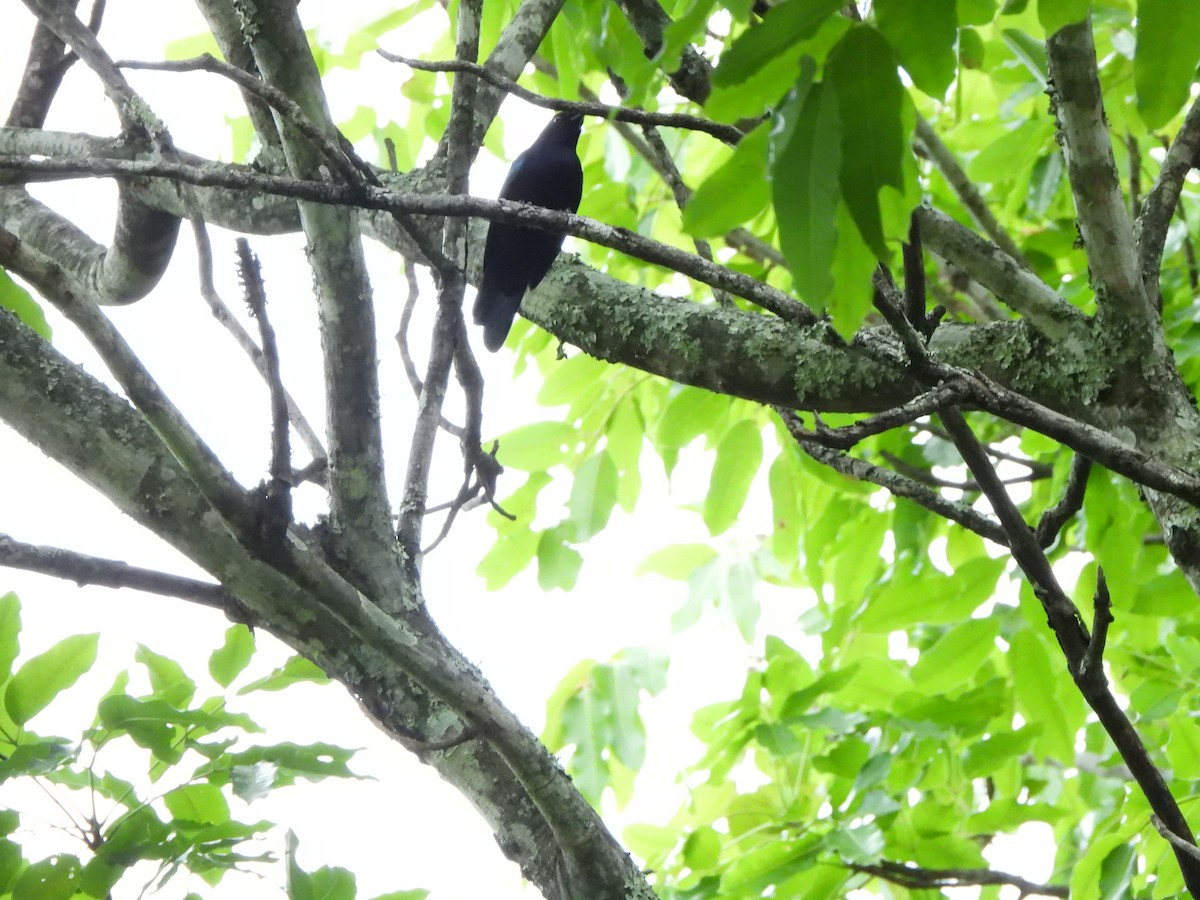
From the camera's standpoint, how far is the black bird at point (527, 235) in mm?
1831

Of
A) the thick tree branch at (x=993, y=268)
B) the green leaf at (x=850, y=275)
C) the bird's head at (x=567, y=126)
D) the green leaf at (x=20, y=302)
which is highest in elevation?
the bird's head at (x=567, y=126)

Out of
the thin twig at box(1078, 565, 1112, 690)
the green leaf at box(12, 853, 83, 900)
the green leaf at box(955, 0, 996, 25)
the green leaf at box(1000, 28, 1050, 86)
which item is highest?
the green leaf at box(1000, 28, 1050, 86)

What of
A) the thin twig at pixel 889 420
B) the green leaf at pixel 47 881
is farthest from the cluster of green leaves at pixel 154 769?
the thin twig at pixel 889 420

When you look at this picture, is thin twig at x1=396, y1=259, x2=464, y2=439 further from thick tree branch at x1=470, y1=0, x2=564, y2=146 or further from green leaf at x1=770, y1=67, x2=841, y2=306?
green leaf at x1=770, y1=67, x2=841, y2=306

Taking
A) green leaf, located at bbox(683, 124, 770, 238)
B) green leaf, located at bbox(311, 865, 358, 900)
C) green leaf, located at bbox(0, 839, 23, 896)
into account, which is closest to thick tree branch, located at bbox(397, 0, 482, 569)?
green leaf, located at bbox(311, 865, 358, 900)

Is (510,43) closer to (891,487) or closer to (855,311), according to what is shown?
(891,487)

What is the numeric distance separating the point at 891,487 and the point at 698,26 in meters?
0.77

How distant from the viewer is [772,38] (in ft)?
2.65

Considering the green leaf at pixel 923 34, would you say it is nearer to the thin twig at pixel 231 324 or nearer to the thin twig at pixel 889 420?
the thin twig at pixel 889 420

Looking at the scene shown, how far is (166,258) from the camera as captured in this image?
2160mm

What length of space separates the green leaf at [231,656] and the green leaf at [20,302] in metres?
0.48

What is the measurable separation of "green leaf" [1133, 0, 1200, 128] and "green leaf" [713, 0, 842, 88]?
314mm

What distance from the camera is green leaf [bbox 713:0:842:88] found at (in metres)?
0.81

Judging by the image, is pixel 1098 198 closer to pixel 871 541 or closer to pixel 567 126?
pixel 871 541
